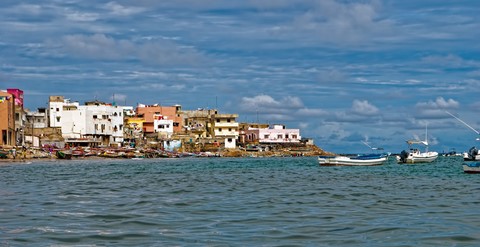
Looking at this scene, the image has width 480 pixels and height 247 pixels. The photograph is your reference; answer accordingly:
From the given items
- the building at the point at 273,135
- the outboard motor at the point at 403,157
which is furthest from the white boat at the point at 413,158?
the building at the point at 273,135

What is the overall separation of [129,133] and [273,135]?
32226mm

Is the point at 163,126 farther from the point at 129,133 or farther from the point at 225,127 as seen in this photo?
the point at 225,127

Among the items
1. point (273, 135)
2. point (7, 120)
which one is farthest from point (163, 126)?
point (7, 120)

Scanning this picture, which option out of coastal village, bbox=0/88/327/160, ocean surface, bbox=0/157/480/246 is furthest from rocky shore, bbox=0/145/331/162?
ocean surface, bbox=0/157/480/246

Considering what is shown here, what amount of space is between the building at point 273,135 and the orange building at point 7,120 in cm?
5727

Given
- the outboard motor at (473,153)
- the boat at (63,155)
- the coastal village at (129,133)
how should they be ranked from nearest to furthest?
the outboard motor at (473,153), the boat at (63,155), the coastal village at (129,133)

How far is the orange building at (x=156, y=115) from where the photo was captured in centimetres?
13175

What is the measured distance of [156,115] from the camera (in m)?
132

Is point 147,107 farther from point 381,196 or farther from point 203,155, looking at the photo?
point 381,196

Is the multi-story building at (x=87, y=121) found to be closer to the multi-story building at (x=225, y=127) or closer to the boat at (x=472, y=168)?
the multi-story building at (x=225, y=127)

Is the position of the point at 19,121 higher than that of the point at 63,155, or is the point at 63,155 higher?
the point at 19,121

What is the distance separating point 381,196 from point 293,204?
18.6ft

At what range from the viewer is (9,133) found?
98188 millimetres

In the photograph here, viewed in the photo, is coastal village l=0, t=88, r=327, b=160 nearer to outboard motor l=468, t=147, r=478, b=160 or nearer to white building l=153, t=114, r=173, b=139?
white building l=153, t=114, r=173, b=139
